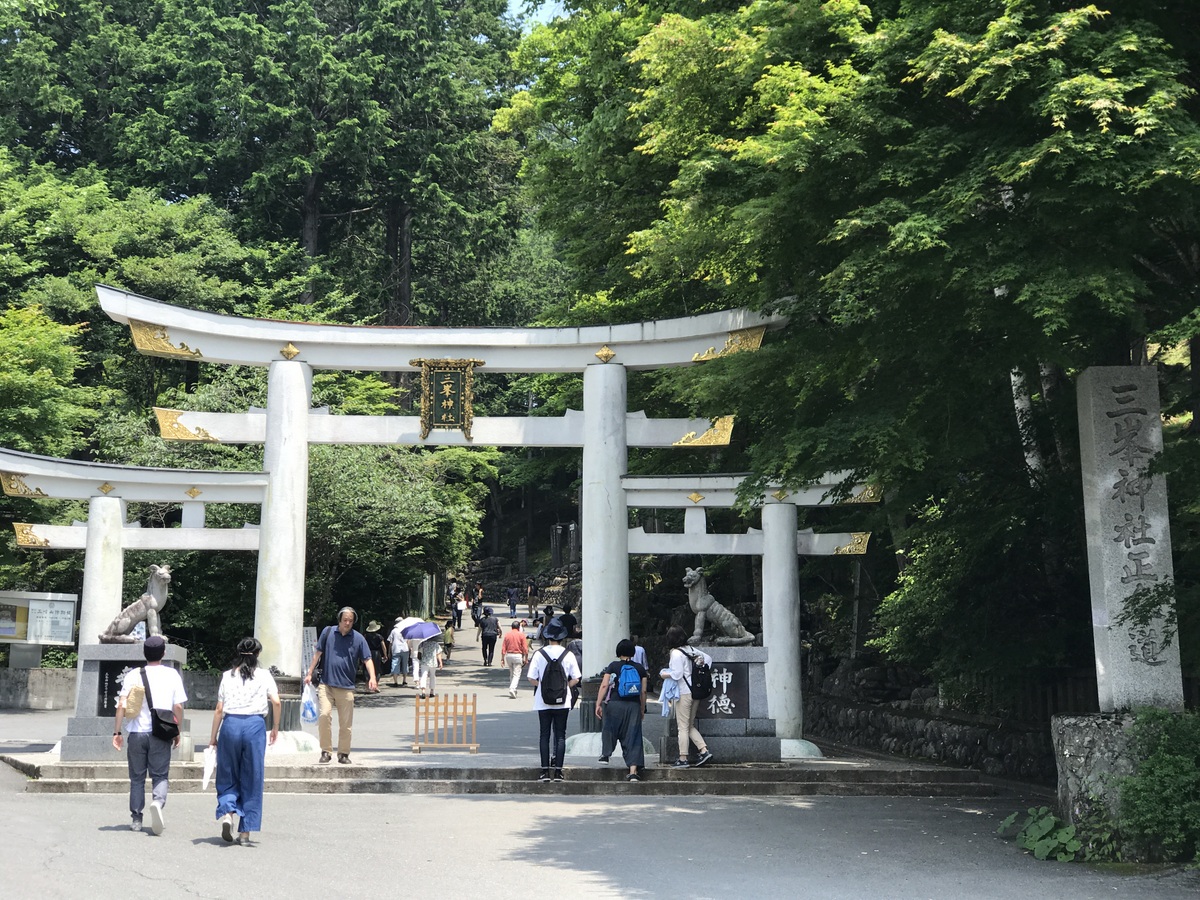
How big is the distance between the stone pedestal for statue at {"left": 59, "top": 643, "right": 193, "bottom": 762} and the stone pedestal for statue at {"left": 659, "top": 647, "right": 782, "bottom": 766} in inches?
242

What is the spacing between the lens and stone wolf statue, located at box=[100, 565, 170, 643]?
14.1 m

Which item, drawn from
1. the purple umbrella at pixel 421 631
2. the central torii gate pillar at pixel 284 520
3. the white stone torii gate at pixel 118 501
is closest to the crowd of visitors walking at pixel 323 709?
the central torii gate pillar at pixel 284 520

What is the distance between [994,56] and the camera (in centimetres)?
881

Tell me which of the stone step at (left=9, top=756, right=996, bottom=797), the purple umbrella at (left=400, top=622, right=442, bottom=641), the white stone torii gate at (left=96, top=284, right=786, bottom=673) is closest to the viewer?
the stone step at (left=9, top=756, right=996, bottom=797)

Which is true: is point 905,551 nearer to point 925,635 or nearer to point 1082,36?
point 925,635

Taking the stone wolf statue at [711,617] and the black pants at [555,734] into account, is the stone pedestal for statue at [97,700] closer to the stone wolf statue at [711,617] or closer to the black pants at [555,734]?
the black pants at [555,734]

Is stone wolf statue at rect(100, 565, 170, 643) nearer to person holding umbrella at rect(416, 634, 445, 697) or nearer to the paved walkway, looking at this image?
the paved walkway

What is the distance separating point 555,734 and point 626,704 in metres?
0.85

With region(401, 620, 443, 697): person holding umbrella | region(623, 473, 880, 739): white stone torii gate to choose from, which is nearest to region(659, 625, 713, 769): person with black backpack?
region(623, 473, 880, 739): white stone torii gate

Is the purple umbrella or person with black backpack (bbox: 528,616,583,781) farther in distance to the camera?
the purple umbrella

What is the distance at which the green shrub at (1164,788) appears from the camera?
896cm

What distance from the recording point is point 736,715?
47.9 ft

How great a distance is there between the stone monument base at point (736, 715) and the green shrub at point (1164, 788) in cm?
568

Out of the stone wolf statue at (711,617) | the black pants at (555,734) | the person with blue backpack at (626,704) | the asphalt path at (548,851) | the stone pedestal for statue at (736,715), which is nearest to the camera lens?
the asphalt path at (548,851)
